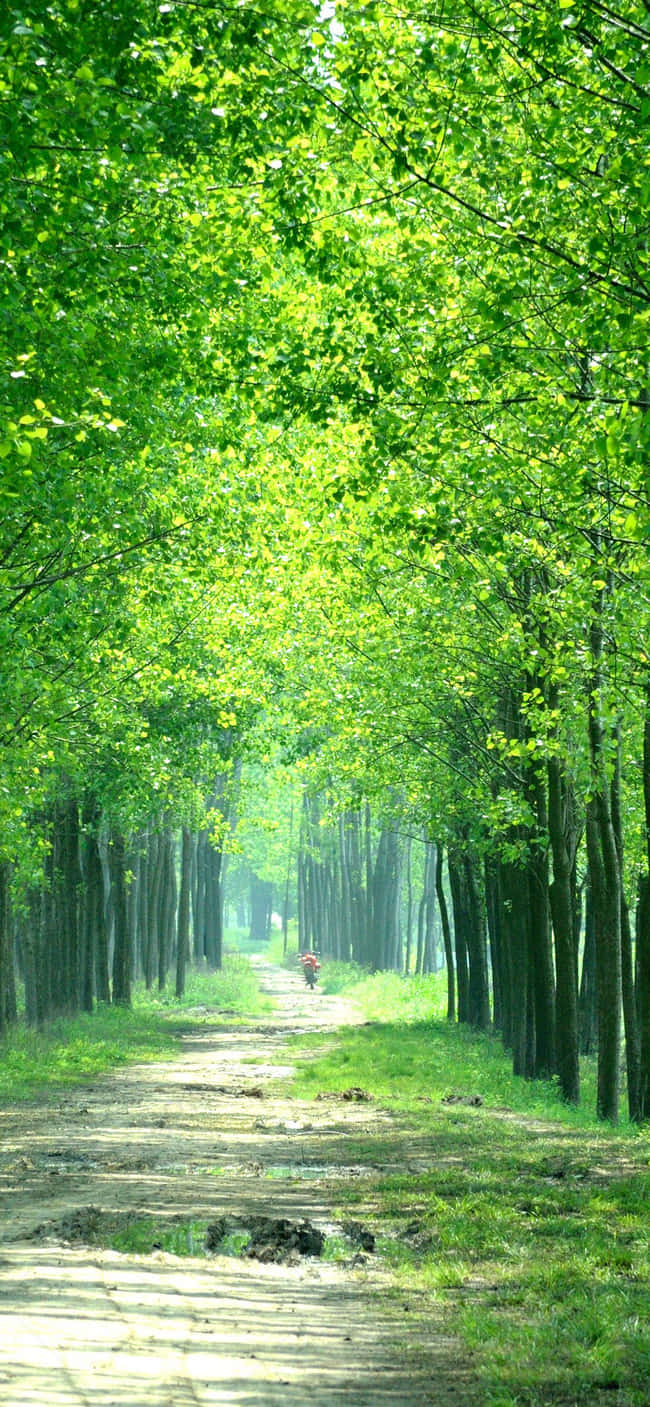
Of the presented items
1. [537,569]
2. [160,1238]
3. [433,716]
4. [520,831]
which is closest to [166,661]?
[433,716]

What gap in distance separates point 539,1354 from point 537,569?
11.3 metres

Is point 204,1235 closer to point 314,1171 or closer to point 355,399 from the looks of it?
point 314,1171

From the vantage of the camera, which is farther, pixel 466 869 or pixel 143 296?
pixel 466 869

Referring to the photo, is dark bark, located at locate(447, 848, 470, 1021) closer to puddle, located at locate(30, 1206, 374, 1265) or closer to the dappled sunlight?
puddle, located at locate(30, 1206, 374, 1265)

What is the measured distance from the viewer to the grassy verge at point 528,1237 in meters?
6.49

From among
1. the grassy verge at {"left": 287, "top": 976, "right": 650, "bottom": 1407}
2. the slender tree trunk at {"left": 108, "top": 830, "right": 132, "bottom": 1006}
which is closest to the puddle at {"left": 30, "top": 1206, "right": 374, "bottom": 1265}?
the grassy verge at {"left": 287, "top": 976, "right": 650, "bottom": 1407}

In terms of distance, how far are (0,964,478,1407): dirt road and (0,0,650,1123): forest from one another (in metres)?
4.97

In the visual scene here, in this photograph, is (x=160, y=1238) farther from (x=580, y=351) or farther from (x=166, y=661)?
(x=166, y=661)

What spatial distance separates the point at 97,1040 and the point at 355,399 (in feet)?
59.4

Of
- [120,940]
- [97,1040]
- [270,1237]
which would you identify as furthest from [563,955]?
[120,940]

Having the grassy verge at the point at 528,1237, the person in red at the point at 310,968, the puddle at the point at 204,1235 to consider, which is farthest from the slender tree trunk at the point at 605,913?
the person in red at the point at 310,968

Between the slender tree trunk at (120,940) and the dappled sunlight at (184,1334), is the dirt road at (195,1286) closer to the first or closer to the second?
the dappled sunlight at (184,1334)

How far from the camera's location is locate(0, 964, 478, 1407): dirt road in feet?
19.6

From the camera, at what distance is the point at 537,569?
16.8 m
